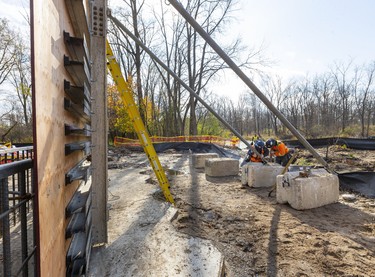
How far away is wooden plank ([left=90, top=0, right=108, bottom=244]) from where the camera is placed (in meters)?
3.42

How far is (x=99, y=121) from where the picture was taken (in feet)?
11.4

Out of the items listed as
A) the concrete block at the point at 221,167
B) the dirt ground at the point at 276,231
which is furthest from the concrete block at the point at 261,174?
the concrete block at the point at 221,167

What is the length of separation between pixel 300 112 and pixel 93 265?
204 feet

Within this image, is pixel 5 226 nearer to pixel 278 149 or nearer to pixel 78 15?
pixel 78 15

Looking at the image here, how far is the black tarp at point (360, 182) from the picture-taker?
21.8 ft

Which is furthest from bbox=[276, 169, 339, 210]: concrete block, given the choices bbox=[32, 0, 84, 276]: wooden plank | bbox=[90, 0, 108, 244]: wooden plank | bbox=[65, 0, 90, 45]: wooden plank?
bbox=[65, 0, 90, 45]: wooden plank

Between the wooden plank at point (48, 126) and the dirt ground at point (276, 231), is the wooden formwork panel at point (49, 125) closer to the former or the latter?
the wooden plank at point (48, 126)

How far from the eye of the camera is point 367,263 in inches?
123

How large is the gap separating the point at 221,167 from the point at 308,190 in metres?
4.20

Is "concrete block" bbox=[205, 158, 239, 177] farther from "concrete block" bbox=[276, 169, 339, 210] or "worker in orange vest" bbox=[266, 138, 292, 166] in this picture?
"concrete block" bbox=[276, 169, 339, 210]

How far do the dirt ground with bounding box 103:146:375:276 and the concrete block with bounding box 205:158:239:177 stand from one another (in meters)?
2.36

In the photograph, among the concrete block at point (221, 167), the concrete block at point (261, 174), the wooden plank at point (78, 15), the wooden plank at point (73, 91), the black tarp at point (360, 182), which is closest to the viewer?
the wooden plank at point (73, 91)

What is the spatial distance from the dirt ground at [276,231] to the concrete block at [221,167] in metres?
2.36

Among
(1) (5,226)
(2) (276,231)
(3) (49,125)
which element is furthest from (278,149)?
(1) (5,226)
